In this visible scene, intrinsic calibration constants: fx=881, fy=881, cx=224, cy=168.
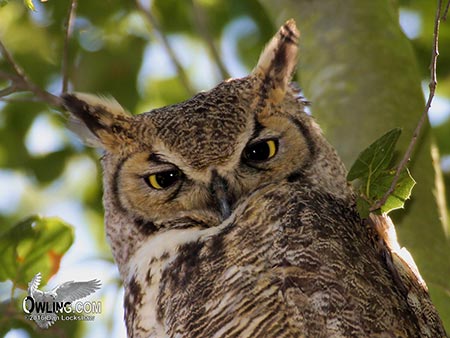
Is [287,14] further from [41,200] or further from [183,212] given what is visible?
[41,200]

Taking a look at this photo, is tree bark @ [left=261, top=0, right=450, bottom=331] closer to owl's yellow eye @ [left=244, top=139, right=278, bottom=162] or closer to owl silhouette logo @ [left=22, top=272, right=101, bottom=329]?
owl's yellow eye @ [left=244, top=139, right=278, bottom=162]

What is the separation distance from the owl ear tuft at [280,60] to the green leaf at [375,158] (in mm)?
700

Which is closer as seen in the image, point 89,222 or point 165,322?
point 165,322

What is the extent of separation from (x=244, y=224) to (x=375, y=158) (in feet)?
1.35

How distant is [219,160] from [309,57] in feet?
2.19

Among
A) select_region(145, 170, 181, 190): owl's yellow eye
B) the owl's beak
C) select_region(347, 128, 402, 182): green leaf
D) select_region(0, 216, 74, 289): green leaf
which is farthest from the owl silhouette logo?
select_region(347, 128, 402, 182): green leaf

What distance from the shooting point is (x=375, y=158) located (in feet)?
7.48

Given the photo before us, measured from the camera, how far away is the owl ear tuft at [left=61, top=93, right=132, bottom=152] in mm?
3037

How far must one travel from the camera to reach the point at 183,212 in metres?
2.78

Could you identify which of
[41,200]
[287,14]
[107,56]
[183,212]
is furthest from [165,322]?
[41,200]

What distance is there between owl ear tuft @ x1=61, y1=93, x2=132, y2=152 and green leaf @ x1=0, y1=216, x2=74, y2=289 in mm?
322

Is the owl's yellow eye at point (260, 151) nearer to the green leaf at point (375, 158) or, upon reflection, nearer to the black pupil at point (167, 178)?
the black pupil at point (167, 178)

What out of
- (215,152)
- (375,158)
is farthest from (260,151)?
(375,158)

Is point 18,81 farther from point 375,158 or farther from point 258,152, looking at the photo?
point 375,158
